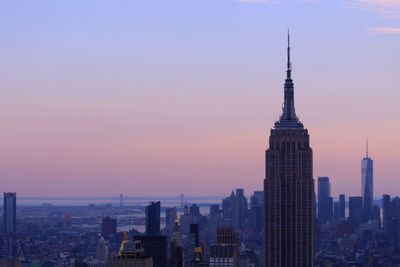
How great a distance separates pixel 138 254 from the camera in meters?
57.8

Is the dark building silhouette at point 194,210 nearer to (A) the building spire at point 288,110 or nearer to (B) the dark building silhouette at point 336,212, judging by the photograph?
(B) the dark building silhouette at point 336,212

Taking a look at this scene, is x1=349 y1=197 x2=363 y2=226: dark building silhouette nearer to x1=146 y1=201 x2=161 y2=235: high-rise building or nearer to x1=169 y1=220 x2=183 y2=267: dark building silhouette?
x1=146 y1=201 x2=161 y2=235: high-rise building

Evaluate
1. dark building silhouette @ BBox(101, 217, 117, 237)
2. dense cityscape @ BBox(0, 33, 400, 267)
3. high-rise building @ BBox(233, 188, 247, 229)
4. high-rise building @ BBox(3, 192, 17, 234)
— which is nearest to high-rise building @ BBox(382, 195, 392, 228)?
dense cityscape @ BBox(0, 33, 400, 267)

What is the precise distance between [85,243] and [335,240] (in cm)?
2239

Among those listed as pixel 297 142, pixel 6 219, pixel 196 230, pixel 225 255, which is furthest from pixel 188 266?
pixel 6 219

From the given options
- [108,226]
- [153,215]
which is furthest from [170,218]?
[108,226]

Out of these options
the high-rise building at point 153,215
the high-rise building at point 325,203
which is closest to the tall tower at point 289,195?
the high-rise building at point 153,215

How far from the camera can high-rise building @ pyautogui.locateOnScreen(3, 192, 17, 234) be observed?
11401 cm

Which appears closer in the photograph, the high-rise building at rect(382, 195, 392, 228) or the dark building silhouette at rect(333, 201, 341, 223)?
the dark building silhouette at rect(333, 201, 341, 223)

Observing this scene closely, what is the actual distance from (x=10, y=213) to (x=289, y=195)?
47700 mm

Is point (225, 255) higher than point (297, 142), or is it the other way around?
point (297, 142)

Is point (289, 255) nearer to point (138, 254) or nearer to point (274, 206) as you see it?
point (274, 206)

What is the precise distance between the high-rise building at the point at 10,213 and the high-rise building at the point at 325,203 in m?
27.3

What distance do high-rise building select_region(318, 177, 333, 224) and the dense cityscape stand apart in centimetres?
20
